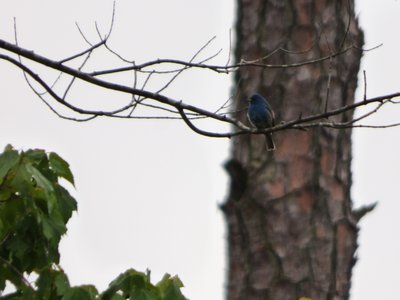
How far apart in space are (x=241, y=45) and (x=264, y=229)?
3.38 feet

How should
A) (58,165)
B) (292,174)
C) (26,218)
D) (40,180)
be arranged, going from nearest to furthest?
(40,180) → (26,218) → (58,165) → (292,174)

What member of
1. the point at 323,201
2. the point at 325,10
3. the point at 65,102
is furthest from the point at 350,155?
the point at 65,102

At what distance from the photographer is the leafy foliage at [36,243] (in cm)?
462

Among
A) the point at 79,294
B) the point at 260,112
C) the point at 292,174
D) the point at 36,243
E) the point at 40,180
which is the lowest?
the point at 79,294

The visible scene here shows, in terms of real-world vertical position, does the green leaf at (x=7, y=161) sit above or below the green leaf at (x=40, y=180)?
above

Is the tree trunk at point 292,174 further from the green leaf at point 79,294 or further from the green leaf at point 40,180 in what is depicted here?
the green leaf at point 40,180

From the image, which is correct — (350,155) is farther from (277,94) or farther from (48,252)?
(48,252)

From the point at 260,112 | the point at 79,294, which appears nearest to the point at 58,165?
the point at 79,294

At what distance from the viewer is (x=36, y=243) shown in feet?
15.5

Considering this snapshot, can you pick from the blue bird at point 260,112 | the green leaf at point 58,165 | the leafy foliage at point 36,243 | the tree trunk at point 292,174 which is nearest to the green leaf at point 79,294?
the leafy foliage at point 36,243

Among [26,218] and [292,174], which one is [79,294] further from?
[292,174]

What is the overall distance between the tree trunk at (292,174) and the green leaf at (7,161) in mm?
2109

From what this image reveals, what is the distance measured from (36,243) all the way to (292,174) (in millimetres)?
2188

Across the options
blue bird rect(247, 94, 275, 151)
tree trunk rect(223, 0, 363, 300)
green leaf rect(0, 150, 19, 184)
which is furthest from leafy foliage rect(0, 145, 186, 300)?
tree trunk rect(223, 0, 363, 300)
